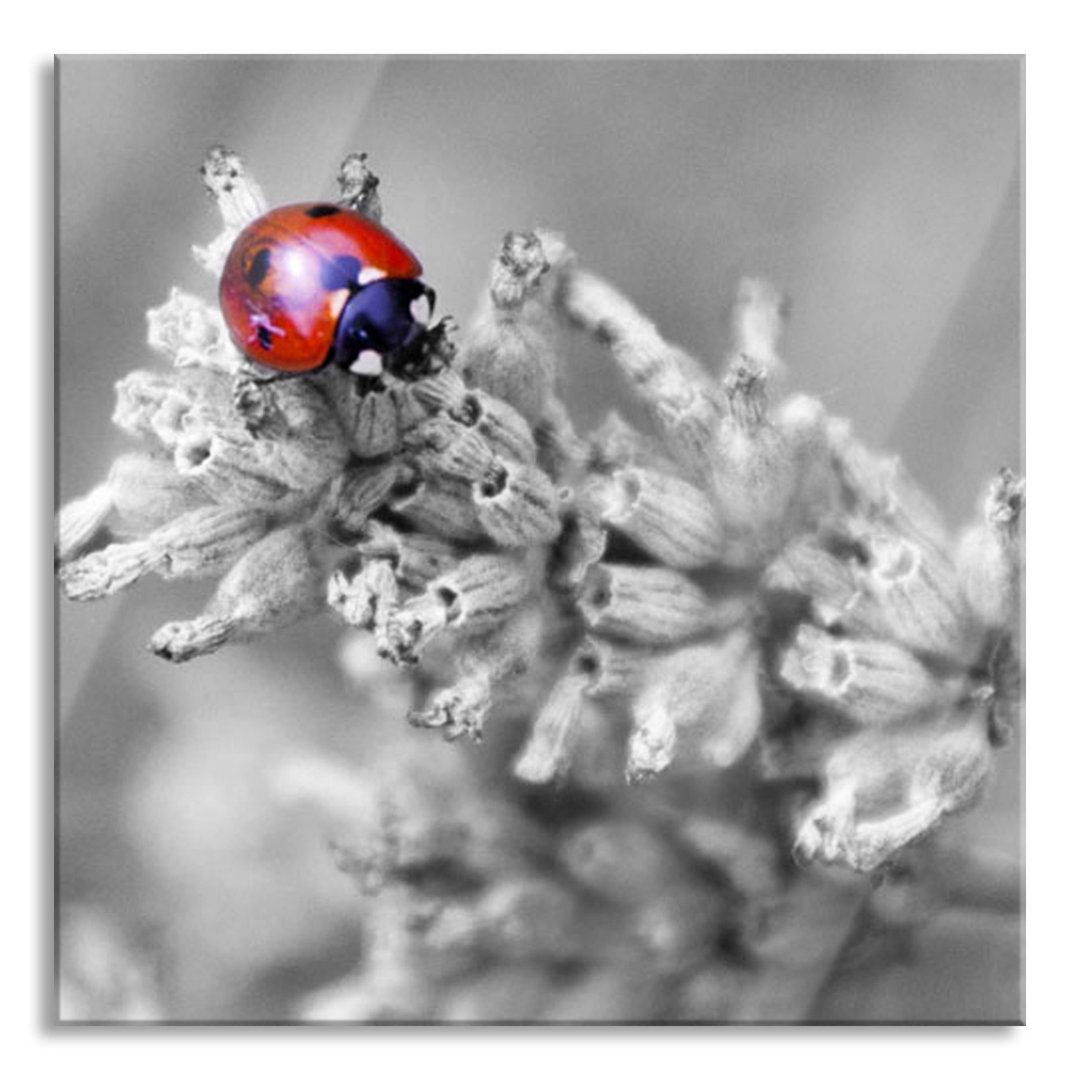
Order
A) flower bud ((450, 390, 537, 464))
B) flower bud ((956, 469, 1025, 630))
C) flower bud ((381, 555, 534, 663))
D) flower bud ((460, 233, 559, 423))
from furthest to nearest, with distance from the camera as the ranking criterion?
flower bud ((956, 469, 1025, 630)) < flower bud ((460, 233, 559, 423)) < flower bud ((450, 390, 537, 464)) < flower bud ((381, 555, 534, 663))

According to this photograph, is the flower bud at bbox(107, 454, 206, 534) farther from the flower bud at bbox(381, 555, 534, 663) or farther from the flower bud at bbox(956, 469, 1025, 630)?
the flower bud at bbox(956, 469, 1025, 630)

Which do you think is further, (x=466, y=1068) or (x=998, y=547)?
(x=466, y=1068)

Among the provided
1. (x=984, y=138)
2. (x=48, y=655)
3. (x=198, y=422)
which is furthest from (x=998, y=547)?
(x=48, y=655)

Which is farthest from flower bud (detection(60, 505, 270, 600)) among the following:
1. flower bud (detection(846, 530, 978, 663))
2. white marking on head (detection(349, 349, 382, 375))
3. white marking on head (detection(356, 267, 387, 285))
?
flower bud (detection(846, 530, 978, 663))

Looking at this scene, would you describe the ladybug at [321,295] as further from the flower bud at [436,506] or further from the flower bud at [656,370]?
the flower bud at [656,370]

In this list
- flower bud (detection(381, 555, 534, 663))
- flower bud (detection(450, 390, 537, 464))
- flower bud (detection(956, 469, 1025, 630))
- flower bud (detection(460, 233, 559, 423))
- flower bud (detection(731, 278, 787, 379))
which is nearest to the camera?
flower bud (detection(381, 555, 534, 663))

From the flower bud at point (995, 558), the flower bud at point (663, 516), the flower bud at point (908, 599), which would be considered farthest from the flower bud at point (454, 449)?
the flower bud at point (995, 558)

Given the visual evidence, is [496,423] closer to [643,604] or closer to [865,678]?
[643,604]
